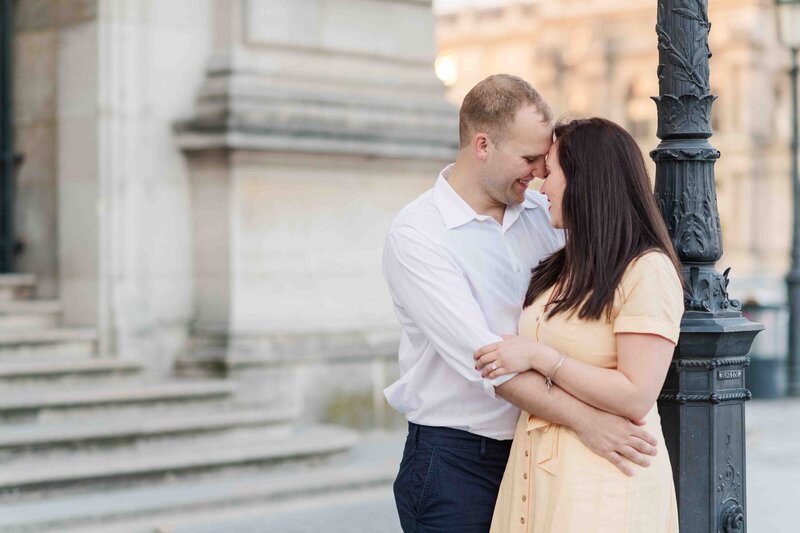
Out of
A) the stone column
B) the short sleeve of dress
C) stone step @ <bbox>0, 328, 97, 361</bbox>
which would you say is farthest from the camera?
the stone column

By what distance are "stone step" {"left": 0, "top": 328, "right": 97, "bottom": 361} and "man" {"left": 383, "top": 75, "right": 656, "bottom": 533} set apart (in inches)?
202

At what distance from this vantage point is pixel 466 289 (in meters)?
3.46

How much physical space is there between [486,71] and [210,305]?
67.6 m

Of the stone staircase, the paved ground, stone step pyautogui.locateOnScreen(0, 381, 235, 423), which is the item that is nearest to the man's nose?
the paved ground

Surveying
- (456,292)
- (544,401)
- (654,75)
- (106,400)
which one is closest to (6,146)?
(106,400)

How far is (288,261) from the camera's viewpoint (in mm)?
9047

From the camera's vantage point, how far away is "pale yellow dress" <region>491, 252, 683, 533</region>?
10.5 ft

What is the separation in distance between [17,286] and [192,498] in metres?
2.68

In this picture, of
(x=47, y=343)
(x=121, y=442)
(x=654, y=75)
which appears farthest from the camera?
(x=654, y=75)

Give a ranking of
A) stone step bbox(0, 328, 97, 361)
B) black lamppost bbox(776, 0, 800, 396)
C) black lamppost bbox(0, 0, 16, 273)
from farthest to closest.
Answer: black lamppost bbox(776, 0, 800, 396) → black lamppost bbox(0, 0, 16, 273) → stone step bbox(0, 328, 97, 361)

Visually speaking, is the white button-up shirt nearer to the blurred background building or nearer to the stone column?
the stone column

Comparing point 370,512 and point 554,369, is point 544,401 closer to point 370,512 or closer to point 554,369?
point 554,369

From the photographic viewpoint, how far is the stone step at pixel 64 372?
26.2 ft

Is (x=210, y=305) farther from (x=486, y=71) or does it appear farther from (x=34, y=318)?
(x=486, y=71)
